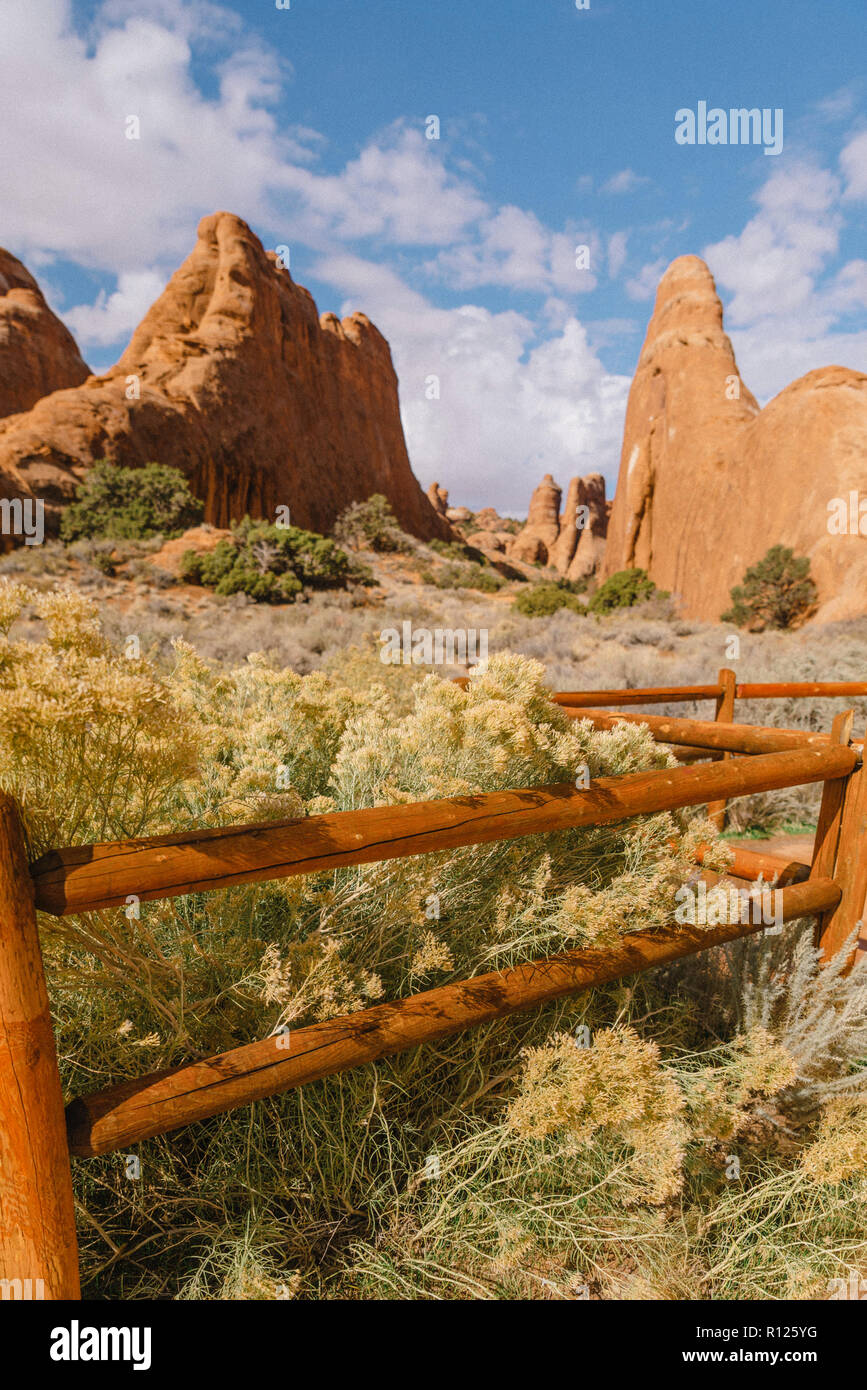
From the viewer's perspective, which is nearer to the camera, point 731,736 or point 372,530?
point 731,736

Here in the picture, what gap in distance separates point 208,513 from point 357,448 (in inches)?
531

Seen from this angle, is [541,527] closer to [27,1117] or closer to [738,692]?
[738,692]

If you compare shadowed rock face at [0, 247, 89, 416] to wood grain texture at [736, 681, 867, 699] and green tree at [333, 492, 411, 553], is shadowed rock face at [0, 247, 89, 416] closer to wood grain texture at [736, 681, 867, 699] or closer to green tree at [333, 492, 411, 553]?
green tree at [333, 492, 411, 553]

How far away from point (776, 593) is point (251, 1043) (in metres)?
18.7

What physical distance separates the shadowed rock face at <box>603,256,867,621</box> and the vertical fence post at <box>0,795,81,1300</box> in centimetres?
1691

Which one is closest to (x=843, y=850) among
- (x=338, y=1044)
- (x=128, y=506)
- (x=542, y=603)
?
(x=338, y=1044)

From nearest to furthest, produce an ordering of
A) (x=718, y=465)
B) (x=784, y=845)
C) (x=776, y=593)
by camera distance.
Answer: (x=784, y=845) → (x=776, y=593) → (x=718, y=465)

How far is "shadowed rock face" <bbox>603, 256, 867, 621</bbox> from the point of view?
1727cm

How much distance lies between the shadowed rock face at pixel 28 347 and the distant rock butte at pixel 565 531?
36.8 meters

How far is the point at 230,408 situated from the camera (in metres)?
28.5

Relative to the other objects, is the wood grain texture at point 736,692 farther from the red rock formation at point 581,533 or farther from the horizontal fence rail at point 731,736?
the red rock formation at point 581,533

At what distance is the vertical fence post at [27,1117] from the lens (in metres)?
0.98

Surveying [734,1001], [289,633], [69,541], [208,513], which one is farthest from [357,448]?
[734,1001]

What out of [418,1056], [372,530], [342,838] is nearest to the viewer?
[342,838]
